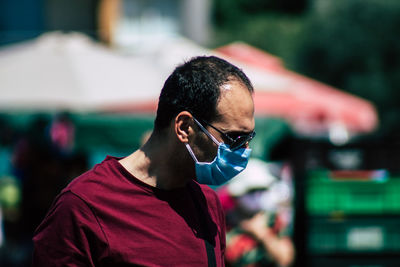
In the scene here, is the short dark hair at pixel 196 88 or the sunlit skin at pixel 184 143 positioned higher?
the short dark hair at pixel 196 88

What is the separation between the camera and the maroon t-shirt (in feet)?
7.28

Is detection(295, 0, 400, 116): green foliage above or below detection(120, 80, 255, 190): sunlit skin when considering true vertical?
below

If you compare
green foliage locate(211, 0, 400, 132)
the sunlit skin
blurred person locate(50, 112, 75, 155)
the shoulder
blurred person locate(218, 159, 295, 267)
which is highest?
the sunlit skin

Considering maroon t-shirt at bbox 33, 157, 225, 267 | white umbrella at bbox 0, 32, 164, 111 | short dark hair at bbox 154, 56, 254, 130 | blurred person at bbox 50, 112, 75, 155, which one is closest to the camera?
maroon t-shirt at bbox 33, 157, 225, 267

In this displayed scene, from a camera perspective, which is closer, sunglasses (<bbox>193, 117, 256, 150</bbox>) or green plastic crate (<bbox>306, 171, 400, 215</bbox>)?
sunglasses (<bbox>193, 117, 256, 150</bbox>)

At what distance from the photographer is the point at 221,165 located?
2.46m

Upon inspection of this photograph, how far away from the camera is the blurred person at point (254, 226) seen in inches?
218

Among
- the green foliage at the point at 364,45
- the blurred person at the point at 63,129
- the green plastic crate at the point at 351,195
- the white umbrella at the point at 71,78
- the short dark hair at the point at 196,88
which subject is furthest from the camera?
the green foliage at the point at 364,45

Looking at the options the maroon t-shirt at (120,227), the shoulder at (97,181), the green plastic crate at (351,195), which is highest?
the shoulder at (97,181)

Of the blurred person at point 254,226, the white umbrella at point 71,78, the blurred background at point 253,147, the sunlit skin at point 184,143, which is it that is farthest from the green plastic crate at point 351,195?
the sunlit skin at point 184,143

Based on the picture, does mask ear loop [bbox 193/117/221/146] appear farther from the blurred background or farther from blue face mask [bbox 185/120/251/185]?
the blurred background

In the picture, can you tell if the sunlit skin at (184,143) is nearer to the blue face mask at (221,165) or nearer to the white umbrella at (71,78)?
the blue face mask at (221,165)

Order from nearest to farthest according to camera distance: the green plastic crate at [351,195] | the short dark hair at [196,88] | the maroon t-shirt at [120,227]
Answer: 1. the maroon t-shirt at [120,227]
2. the short dark hair at [196,88]
3. the green plastic crate at [351,195]

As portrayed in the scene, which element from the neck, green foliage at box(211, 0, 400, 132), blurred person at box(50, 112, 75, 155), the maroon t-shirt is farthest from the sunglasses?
green foliage at box(211, 0, 400, 132)
